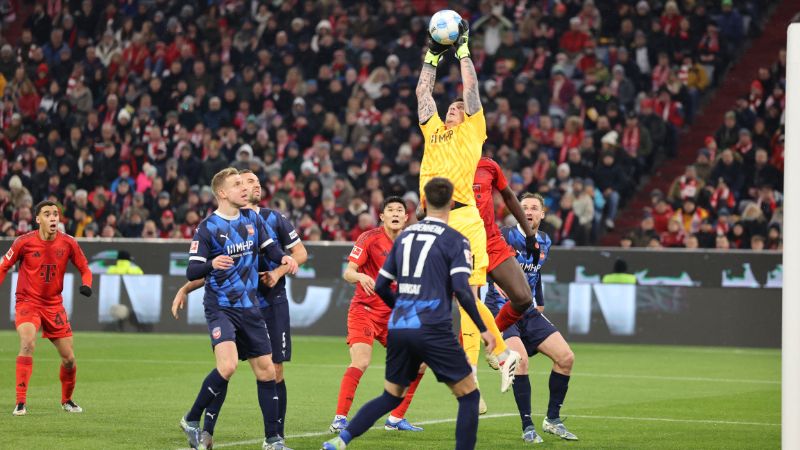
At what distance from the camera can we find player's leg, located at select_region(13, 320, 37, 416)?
39.7ft

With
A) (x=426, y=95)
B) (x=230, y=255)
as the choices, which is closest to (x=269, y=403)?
(x=230, y=255)

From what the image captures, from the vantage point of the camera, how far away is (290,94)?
27906 mm

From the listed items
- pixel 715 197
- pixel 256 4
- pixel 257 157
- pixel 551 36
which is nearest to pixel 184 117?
pixel 257 157

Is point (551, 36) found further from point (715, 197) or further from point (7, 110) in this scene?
point (7, 110)

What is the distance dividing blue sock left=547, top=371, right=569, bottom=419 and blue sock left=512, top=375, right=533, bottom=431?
0.79 ft

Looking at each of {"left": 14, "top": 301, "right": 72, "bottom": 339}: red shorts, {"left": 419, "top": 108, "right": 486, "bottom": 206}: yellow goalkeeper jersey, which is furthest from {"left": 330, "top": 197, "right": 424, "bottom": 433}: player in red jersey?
{"left": 14, "top": 301, "right": 72, "bottom": 339}: red shorts

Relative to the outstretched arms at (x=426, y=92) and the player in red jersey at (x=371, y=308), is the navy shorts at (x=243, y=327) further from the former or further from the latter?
the outstretched arms at (x=426, y=92)

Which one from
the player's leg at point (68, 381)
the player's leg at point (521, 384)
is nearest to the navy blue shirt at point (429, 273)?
the player's leg at point (521, 384)

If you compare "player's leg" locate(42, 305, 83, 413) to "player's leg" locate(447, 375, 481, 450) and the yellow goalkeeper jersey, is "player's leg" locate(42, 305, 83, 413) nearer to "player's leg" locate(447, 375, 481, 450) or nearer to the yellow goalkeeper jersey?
the yellow goalkeeper jersey

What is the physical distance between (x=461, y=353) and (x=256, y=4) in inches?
934

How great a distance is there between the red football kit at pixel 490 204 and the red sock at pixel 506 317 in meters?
0.63

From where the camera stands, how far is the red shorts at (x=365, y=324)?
454 inches

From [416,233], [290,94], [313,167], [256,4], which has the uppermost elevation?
[256,4]

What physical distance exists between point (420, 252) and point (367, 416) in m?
1.12
